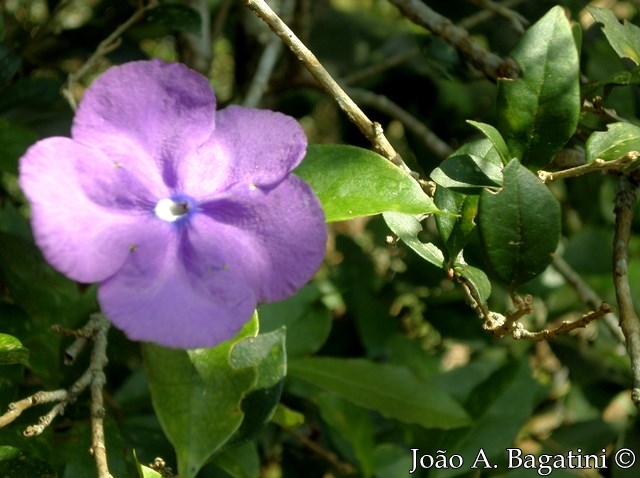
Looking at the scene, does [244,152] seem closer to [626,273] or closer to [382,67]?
[626,273]

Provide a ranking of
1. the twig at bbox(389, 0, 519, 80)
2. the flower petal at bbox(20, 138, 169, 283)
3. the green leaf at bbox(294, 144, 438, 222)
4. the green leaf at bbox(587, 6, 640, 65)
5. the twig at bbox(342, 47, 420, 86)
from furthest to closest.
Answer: the twig at bbox(342, 47, 420, 86) → the twig at bbox(389, 0, 519, 80) → the green leaf at bbox(587, 6, 640, 65) → the green leaf at bbox(294, 144, 438, 222) → the flower petal at bbox(20, 138, 169, 283)

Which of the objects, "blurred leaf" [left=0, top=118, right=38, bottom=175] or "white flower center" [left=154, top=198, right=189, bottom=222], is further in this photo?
"blurred leaf" [left=0, top=118, right=38, bottom=175]

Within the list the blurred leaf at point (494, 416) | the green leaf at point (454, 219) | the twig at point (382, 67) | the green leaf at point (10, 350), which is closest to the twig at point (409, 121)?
the twig at point (382, 67)

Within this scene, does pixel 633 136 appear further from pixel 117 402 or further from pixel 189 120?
pixel 117 402

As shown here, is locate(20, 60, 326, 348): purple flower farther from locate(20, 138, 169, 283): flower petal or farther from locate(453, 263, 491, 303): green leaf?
locate(453, 263, 491, 303): green leaf

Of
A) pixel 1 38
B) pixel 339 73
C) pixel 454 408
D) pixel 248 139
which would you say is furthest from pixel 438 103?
pixel 248 139

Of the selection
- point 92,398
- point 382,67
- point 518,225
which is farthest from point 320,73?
point 382,67

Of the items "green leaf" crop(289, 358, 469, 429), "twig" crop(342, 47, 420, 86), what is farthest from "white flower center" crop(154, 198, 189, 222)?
"twig" crop(342, 47, 420, 86)
